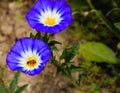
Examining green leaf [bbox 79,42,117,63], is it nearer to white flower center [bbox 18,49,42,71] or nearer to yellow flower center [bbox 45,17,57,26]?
yellow flower center [bbox 45,17,57,26]

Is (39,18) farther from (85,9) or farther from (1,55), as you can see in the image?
(85,9)

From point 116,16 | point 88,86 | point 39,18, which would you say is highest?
point 39,18

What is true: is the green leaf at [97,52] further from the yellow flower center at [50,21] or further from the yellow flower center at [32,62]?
the yellow flower center at [32,62]

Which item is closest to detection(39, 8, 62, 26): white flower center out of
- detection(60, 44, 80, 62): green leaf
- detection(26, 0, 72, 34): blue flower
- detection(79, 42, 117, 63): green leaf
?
detection(26, 0, 72, 34): blue flower

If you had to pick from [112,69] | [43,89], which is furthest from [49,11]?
[112,69]

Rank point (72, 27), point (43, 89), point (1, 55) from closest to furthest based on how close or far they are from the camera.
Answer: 1. point (43, 89)
2. point (1, 55)
3. point (72, 27)

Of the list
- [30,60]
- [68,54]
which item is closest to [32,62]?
[30,60]

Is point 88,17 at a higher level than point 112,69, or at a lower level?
higher
